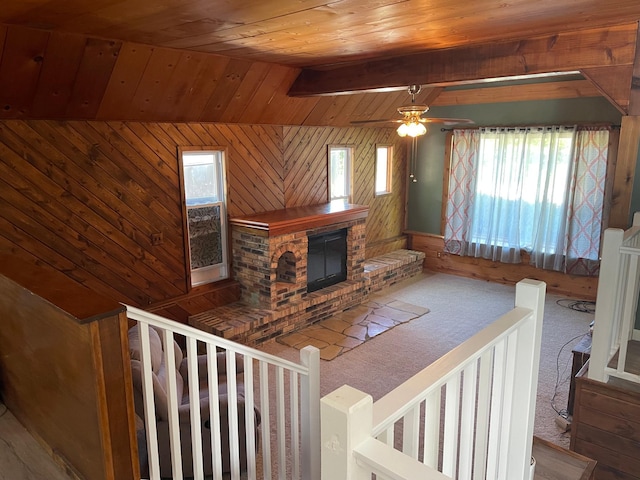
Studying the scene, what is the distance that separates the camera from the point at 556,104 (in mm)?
6191

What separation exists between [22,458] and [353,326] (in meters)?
4.28

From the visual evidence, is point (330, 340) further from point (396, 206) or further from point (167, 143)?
point (396, 206)

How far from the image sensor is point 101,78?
11.7 ft

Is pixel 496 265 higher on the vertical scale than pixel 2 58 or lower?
lower

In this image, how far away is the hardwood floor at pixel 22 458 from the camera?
1505 millimetres

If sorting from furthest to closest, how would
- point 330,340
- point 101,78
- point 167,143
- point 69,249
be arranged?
point 330,340, point 167,143, point 69,249, point 101,78

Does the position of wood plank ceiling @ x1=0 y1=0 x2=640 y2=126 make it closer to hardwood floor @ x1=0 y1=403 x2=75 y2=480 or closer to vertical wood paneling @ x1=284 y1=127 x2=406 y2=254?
vertical wood paneling @ x1=284 y1=127 x2=406 y2=254

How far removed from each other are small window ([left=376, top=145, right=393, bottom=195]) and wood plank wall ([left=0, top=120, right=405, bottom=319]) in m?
1.91

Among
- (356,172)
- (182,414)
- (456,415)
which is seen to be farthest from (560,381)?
(356,172)

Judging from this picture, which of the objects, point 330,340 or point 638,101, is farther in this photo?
point 330,340

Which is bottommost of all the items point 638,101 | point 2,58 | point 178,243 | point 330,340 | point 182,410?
point 330,340

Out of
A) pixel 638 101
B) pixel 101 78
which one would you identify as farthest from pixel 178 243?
pixel 638 101

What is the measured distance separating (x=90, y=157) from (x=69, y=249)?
81 centimetres

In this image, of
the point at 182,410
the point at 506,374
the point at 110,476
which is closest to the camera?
the point at 110,476
